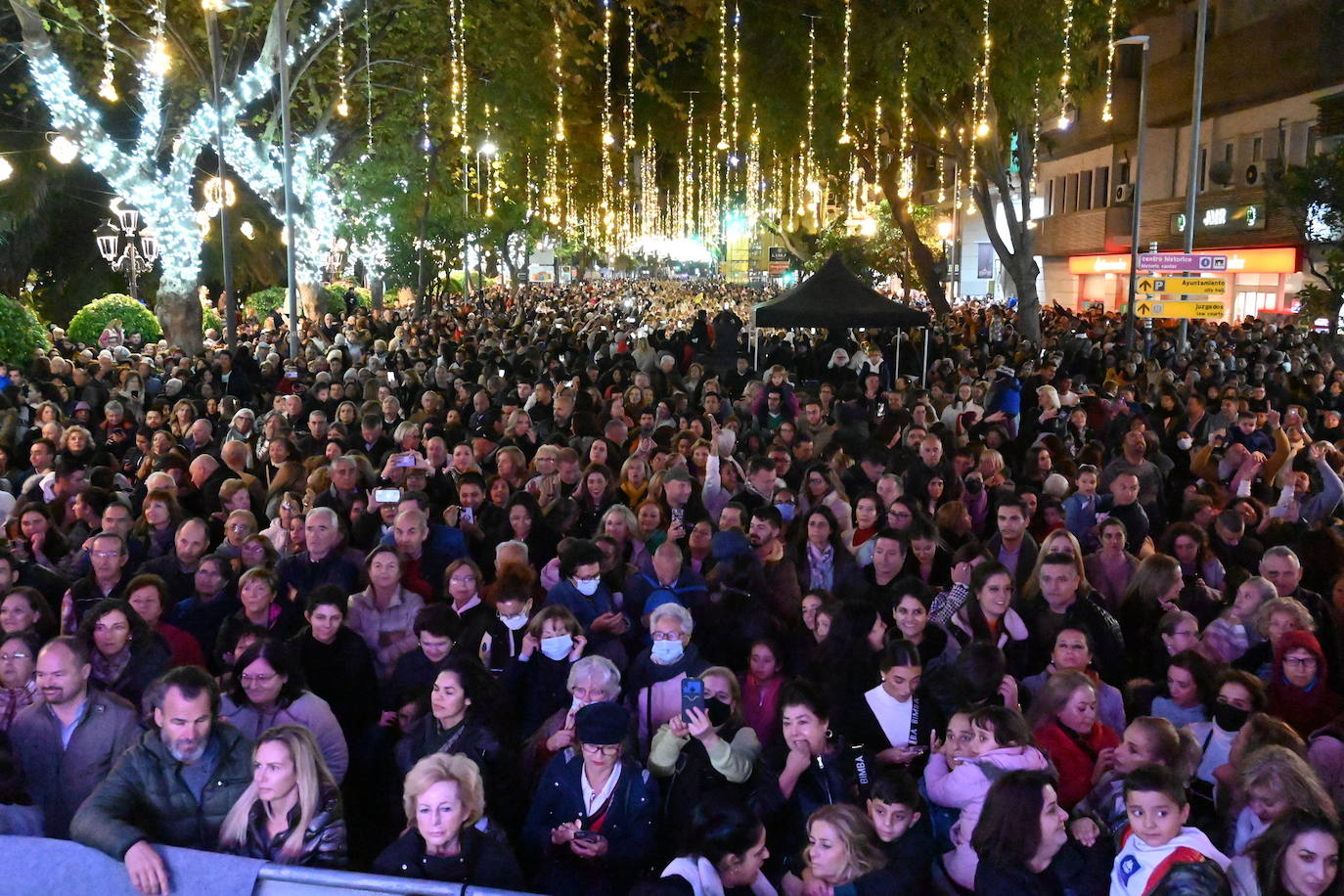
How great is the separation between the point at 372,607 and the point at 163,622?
43.0 inches

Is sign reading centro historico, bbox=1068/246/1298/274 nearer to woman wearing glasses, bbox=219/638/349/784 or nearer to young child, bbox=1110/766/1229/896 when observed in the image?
young child, bbox=1110/766/1229/896

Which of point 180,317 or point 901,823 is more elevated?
point 180,317

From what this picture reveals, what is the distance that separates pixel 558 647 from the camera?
18.2 ft

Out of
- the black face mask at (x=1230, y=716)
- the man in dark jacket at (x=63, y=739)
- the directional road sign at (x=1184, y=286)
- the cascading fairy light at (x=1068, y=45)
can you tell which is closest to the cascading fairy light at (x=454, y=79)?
the cascading fairy light at (x=1068, y=45)

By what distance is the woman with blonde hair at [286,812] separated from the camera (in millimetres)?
3979

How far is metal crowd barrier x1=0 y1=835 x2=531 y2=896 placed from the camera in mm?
3717

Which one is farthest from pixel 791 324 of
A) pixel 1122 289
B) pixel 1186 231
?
pixel 1122 289

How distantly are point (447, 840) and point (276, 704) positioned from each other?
1.42 meters

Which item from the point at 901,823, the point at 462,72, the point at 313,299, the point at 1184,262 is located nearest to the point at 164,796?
the point at 901,823

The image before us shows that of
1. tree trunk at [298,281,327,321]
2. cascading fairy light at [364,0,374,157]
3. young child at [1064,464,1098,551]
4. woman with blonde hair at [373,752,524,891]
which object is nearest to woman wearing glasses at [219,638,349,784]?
woman with blonde hair at [373,752,524,891]

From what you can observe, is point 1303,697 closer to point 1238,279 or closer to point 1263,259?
point 1263,259

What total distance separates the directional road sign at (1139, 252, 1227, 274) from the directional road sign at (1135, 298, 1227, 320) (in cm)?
55

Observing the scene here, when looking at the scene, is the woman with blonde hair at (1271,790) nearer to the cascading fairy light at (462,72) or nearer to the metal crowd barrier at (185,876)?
the metal crowd barrier at (185,876)

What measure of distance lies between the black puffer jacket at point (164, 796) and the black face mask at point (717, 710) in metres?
1.82
